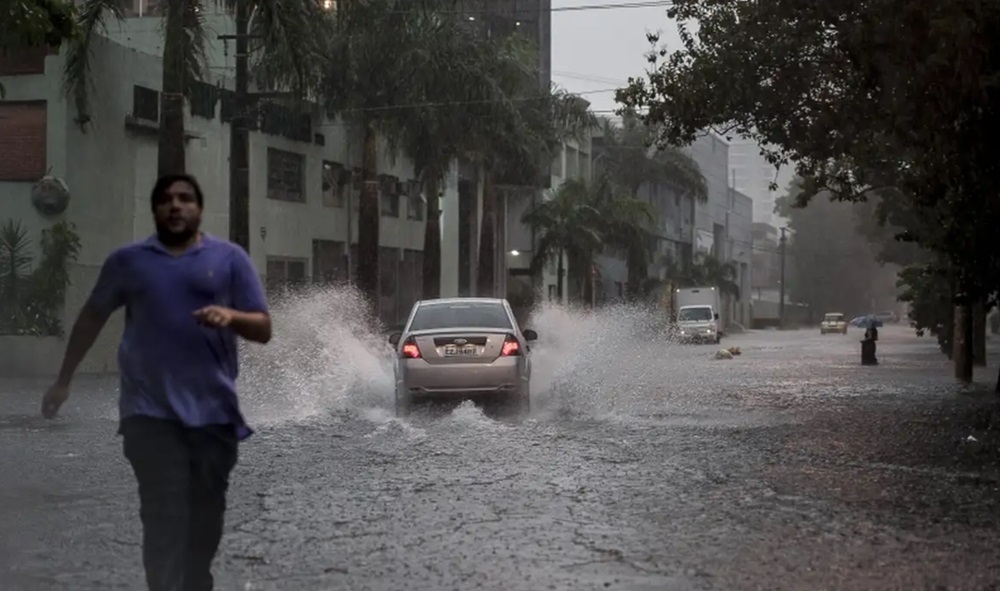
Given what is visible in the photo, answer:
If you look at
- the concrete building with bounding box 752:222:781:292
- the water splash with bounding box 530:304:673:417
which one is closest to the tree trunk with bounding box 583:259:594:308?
the water splash with bounding box 530:304:673:417

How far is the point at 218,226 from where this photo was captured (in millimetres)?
43688

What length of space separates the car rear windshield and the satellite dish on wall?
56.4 feet

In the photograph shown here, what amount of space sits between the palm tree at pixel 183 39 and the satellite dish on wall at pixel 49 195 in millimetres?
Answer: 3269

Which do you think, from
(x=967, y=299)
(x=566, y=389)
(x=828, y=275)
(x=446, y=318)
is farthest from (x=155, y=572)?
(x=828, y=275)

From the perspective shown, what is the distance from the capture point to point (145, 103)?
38719mm

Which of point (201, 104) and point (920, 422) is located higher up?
point (201, 104)

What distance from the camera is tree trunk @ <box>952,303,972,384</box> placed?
29541 millimetres

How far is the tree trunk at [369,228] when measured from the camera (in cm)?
4425

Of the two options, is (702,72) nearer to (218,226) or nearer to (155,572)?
(155,572)

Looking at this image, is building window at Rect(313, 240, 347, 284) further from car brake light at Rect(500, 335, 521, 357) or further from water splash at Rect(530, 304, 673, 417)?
car brake light at Rect(500, 335, 521, 357)

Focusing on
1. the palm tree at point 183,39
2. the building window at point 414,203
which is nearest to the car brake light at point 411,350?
the palm tree at point 183,39

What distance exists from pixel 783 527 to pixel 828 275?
14186cm

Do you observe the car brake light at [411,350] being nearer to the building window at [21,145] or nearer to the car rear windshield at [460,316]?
the car rear windshield at [460,316]

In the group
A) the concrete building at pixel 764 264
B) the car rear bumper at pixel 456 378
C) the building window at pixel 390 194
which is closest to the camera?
the car rear bumper at pixel 456 378
